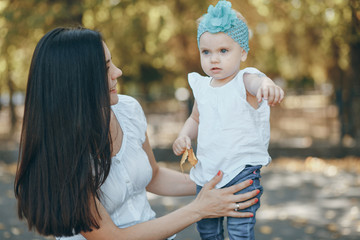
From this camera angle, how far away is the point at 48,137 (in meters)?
2.27

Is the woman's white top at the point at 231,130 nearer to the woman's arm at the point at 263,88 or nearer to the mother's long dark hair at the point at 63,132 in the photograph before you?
the woman's arm at the point at 263,88

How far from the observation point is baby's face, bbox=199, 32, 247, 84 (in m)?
2.35

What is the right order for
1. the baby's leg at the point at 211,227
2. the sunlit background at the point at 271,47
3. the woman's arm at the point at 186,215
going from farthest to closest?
the sunlit background at the point at 271,47 < the baby's leg at the point at 211,227 < the woman's arm at the point at 186,215

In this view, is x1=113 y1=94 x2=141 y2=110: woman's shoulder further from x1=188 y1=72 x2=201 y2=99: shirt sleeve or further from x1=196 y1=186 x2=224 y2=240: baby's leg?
x1=196 y1=186 x2=224 y2=240: baby's leg

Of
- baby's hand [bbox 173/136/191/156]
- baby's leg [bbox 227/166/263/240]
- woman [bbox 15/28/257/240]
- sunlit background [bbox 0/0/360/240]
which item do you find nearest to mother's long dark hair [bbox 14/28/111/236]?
woman [bbox 15/28/257/240]

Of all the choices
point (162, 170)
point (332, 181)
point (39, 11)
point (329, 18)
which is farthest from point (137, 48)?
point (162, 170)

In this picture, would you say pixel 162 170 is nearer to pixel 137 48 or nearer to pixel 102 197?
pixel 102 197

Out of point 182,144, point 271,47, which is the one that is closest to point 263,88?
point 182,144

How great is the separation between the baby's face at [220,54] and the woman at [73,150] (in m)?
0.51

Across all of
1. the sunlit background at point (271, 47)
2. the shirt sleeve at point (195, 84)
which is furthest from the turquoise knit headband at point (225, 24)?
the sunlit background at point (271, 47)

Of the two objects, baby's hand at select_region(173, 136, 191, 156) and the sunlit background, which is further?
the sunlit background

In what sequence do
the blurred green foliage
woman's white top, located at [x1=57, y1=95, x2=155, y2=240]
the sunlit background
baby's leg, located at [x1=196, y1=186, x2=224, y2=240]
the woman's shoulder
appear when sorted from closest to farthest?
woman's white top, located at [x1=57, y1=95, x2=155, y2=240] → baby's leg, located at [x1=196, y1=186, x2=224, y2=240] → the woman's shoulder → the sunlit background → the blurred green foliage

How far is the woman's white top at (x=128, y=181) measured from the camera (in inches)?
96.6

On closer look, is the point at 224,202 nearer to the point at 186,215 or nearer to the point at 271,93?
the point at 186,215
